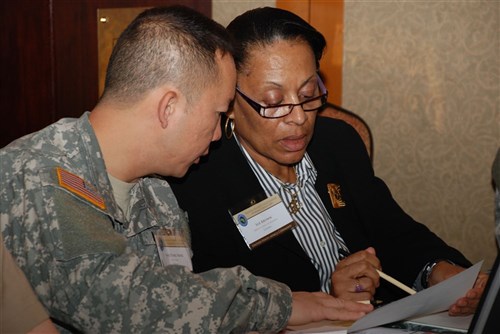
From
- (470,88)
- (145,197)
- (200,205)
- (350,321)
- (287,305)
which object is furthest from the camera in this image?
(470,88)

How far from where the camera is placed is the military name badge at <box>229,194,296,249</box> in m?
2.36

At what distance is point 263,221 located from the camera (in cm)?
238

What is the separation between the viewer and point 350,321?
1.90m

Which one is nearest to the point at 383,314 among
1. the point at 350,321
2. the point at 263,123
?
the point at 350,321

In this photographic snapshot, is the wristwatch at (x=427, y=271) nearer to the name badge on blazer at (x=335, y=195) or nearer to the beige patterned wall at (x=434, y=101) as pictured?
the name badge on blazer at (x=335, y=195)

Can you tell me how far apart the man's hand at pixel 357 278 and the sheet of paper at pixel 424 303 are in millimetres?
277

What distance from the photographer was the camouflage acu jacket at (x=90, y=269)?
1.47 meters

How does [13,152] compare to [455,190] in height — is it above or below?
above

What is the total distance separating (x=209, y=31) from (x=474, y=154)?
105 inches

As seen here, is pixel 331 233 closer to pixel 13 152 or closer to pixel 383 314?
pixel 383 314

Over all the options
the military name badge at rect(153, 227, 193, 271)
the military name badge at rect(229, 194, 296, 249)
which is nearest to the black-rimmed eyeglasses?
the military name badge at rect(229, 194, 296, 249)

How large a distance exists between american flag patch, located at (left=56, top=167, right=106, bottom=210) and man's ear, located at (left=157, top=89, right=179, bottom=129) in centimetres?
29

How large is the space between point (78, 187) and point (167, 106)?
0.37 m

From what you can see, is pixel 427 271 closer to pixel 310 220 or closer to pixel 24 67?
pixel 310 220
